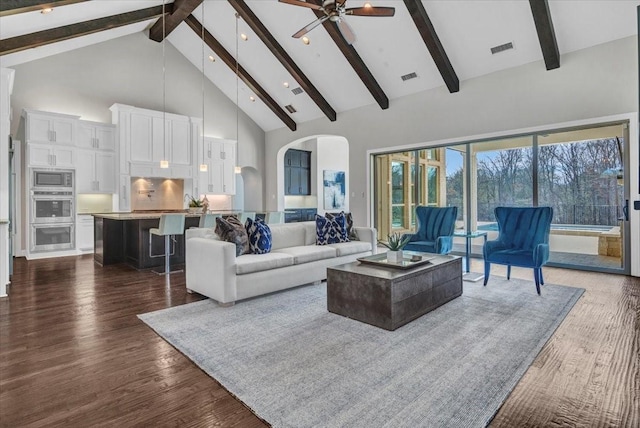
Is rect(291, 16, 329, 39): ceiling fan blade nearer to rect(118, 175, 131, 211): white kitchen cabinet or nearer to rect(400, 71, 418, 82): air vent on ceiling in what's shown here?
rect(400, 71, 418, 82): air vent on ceiling

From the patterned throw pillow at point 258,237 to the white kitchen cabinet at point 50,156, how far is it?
5215 mm

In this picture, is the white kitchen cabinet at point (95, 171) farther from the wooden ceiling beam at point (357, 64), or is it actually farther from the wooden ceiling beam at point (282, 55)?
the wooden ceiling beam at point (357, 64)

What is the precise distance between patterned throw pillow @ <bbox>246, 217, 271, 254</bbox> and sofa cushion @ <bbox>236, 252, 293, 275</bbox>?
4.4 inches

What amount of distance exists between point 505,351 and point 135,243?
547cm

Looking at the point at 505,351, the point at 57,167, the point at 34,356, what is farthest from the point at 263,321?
the point at 57,167

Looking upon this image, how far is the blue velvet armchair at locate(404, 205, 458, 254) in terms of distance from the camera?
496cm

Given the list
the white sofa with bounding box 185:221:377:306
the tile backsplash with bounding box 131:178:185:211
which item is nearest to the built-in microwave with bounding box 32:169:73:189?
the tile backsplash with bounding box 131:178:185:211

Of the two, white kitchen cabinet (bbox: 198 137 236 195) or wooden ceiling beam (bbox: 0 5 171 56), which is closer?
wooden ceiling beam (bbox: 0 5 171 56)

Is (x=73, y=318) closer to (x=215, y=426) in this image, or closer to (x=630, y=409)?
(x=215, y=426)

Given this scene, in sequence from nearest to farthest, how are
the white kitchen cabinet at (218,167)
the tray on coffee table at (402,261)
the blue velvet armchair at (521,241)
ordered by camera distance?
the tray on coffee table at (402,261), the blue velvet armchair at (521,241), the white kitchen cabinet at (218,167)

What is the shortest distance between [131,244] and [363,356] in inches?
196

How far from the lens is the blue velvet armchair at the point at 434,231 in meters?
4.96

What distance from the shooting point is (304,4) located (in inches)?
164

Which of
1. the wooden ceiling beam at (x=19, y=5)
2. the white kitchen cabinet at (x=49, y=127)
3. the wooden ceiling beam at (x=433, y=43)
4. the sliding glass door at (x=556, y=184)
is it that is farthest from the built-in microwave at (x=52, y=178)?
the sliding glass door at (x=556, y=184)
